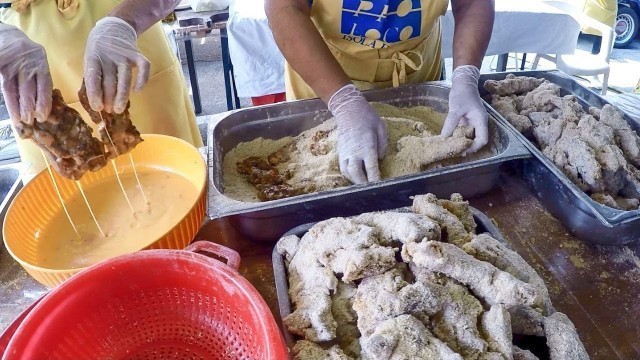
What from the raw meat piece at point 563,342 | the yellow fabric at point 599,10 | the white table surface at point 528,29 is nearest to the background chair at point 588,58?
the white table surface at point 528,29

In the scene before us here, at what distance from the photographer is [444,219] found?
118 cm

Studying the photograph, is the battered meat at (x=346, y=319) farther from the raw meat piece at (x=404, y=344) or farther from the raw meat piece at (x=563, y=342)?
the raw meat piece at (x=563, y=342)

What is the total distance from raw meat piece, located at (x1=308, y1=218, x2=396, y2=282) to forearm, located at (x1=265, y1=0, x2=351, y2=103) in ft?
2.41

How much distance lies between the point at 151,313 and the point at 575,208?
119 centimetres

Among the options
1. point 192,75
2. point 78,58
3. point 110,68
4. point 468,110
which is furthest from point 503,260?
point 192,75

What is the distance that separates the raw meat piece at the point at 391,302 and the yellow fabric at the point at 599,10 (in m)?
5.01

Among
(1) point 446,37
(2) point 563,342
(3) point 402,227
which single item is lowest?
(1) point 446,37

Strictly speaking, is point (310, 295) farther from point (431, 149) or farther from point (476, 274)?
point (431, 149)

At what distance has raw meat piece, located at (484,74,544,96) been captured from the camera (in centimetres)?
191

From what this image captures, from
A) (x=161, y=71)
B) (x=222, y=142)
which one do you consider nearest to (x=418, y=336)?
(x=222, y=142)

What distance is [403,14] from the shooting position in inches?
75.6

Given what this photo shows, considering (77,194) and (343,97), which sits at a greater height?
(343,97)

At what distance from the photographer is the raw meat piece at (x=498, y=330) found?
0.91 meters

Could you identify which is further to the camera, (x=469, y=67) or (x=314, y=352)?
(x=469, y=67)
